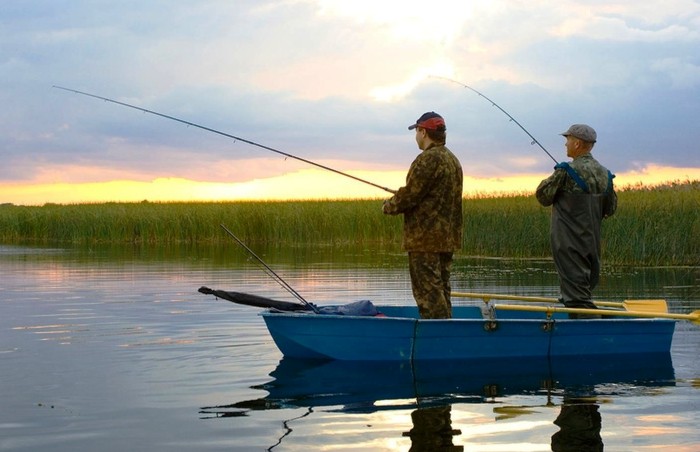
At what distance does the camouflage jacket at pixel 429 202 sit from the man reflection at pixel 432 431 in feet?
5.91

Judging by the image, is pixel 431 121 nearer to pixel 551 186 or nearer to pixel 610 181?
pixel 551 186

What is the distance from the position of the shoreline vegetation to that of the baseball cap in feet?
38.2

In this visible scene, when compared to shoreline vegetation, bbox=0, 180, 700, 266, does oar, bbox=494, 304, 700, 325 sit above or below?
below

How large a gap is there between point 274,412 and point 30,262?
17.7m

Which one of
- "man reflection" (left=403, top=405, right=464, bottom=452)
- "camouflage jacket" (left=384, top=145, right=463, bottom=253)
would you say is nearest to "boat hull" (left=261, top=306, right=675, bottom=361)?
"camouflage jacket" (left=384, top=145, right=463, bottom=253)

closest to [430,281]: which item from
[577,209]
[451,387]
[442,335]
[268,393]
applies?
[442,335]

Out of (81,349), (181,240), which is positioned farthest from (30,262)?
(81,349)

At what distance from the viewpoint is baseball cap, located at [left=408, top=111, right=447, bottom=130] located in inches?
325

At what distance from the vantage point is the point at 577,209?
8781 millimetres

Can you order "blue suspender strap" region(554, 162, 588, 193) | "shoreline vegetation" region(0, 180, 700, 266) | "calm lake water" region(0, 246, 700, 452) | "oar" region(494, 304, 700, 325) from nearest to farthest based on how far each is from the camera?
"calm lake water" region(0, 246, 700, 452), "oar" region(494, 304, 700, 325), "blue suspender strap" region(554, 162, 588, 193), "shoreline vegetation" region(0, 180, 700, 266)

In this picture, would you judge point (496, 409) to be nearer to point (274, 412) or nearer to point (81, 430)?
point (274, 412)

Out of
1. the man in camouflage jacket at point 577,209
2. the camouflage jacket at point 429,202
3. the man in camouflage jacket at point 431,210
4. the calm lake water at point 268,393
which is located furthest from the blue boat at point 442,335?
the camouflage jacket at point 429,202

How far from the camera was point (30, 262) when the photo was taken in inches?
904

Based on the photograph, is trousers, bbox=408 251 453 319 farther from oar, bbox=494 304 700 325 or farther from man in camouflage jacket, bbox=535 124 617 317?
man in camouflage jacket, bbox=535 124 617 317
